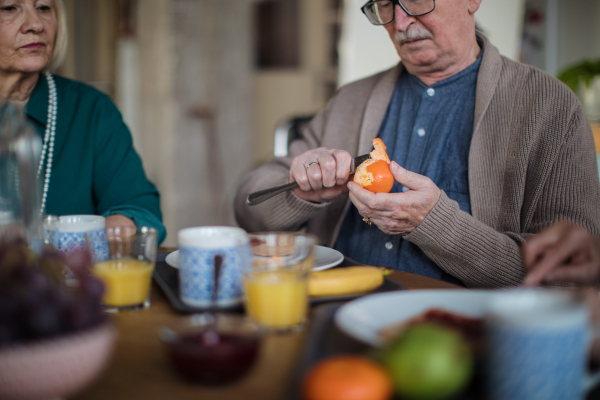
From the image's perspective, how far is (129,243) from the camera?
0.90 metres

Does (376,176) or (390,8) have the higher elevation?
(390,8)

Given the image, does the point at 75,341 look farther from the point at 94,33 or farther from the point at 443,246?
the point at 94,33

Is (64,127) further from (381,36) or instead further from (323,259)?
(381,36)

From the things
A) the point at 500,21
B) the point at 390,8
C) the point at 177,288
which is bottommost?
the point at 177,288

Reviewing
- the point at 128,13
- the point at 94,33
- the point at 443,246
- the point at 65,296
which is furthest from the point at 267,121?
the point at 65,296

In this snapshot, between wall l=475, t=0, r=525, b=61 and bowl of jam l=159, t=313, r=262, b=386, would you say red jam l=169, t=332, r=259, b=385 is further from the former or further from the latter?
wall l=475, t=0, r=525, b=61

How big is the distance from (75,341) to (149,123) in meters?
3.48

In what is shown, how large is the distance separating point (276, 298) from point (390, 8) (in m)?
1.10

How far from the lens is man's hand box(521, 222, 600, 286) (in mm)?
696

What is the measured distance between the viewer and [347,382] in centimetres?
52

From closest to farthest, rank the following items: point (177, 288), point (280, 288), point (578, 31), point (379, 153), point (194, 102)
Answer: point (280, 288), point (177, 288), point (379, 153), point (194, 102), point (578, 31)

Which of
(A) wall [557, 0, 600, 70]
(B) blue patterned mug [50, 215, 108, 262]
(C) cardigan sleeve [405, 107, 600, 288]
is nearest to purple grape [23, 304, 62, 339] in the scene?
(B) blue patterned mug [50, 215, 108, 262]

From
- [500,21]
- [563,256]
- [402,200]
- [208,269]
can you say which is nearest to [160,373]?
[208,269]

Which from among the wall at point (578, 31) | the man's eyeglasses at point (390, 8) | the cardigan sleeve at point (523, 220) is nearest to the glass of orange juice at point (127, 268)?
the cardigan sleeve at point (523, 220)
